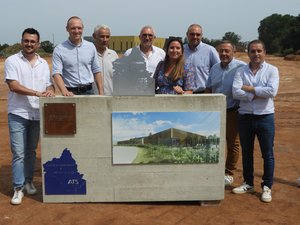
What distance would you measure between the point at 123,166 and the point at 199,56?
71.6 inches

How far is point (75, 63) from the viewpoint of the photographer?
5102 millimetres

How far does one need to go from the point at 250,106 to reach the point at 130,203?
1862mm

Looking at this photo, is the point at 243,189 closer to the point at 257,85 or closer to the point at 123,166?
the point at 257,85

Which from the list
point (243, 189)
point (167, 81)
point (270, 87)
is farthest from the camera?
point (243, 189)

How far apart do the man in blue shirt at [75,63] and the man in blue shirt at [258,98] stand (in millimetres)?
1834

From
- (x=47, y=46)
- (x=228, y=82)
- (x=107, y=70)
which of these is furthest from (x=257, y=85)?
(x=47, y=46)

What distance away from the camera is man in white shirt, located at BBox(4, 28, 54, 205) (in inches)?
186

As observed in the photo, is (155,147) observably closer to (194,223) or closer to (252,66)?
(194,223)

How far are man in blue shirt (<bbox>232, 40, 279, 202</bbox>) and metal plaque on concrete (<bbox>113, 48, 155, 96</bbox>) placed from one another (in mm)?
1057

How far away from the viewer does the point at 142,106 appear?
15.4 feet

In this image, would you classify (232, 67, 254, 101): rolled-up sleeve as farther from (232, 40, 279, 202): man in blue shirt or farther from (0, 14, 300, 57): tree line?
(0, 14, 300, 57): tree line

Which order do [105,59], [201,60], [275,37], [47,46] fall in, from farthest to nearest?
[275,37], [47,46], [105,59], [201,60]

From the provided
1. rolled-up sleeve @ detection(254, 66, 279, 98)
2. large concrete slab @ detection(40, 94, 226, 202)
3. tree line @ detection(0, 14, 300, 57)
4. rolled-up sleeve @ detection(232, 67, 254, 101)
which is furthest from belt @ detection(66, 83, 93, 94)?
tree line @ detection(0, 14, 300, 57)

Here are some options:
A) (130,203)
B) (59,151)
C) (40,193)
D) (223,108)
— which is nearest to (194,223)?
(130,203)
